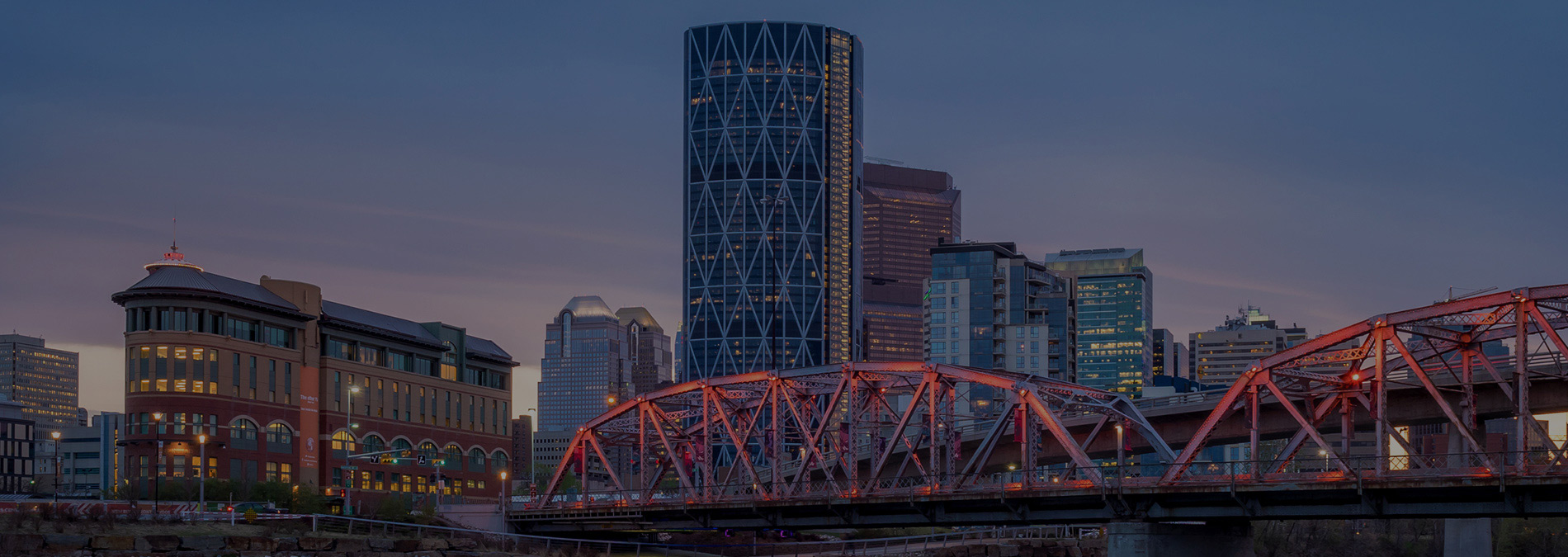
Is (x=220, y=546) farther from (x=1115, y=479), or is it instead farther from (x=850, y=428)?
(x=1115, y=479)

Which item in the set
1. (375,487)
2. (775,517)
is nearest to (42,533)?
(775,517)

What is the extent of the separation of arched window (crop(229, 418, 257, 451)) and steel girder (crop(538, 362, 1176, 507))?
2892cm

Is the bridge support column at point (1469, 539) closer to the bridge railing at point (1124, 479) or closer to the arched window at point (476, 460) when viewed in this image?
the bridge railing at point (1124, 479)

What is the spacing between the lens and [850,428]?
308ft

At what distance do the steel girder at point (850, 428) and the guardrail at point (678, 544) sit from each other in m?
3.79

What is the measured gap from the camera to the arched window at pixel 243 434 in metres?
127

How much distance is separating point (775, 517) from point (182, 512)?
3067 centimetres

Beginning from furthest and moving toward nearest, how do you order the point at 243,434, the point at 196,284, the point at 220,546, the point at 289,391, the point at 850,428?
the point at 289,391
the point at 243,434
the point at 196,284
the point at 850,428
the point at 220,546

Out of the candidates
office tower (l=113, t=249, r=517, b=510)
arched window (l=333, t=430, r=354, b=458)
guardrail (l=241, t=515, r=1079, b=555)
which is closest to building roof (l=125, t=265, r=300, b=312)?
office tower (l=113, t=249, r=517, b=510)

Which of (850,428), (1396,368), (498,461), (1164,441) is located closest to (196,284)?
(498,461)

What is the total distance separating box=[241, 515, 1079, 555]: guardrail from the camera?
88062 millimetres

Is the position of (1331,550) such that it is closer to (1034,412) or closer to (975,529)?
(975,529)

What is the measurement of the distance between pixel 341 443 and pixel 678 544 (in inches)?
1594

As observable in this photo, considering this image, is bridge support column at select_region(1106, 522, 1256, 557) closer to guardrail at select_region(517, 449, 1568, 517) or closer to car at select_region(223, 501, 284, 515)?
guardrail at select_region(517, 449, 1568, 517)
